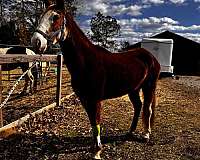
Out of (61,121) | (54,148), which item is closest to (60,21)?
(54,148)

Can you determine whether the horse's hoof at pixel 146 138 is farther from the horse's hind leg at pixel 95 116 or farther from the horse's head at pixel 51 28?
the horse's head at pixel 51 28

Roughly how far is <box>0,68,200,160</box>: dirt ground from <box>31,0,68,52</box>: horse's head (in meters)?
1.93

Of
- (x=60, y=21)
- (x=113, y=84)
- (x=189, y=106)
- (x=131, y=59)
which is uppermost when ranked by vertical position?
(x=60, y=21)

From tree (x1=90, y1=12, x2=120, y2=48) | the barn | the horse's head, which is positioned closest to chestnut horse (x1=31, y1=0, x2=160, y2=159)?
the horse's head

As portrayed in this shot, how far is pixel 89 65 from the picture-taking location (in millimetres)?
4512

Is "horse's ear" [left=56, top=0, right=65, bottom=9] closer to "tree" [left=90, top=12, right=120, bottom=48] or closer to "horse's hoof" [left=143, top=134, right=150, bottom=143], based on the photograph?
"horse's hoof" [left=143, top=134, right=150, bottom=143]


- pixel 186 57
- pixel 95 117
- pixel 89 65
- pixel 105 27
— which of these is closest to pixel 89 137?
pixel 95 117

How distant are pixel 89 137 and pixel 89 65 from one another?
1.88m

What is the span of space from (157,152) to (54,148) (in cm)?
182

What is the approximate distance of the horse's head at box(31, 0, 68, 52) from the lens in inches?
150

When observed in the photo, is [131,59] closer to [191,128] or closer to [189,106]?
[191,128]

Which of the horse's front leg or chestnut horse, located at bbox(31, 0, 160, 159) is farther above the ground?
chestnut horse, located at bbox(31, 0, 160, 159)

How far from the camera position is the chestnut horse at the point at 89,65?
160 inches

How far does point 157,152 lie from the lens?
16.7 ft
